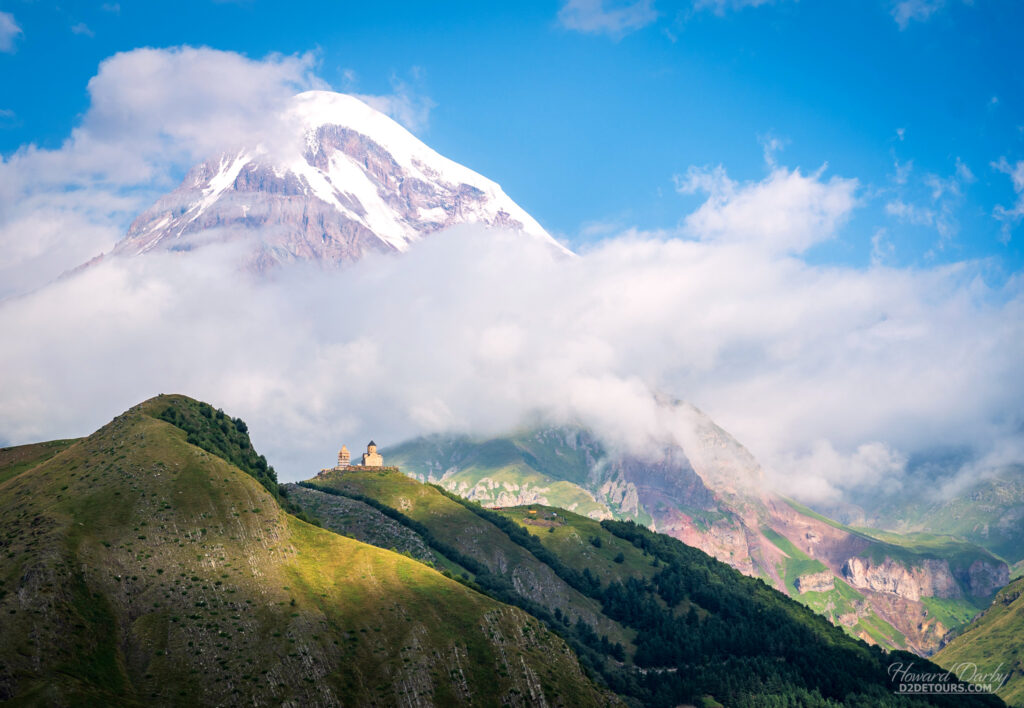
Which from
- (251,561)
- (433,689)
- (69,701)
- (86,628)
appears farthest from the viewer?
(251,561)

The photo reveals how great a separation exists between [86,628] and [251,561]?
44.3m

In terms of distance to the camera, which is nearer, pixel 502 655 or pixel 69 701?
pixel 69 701

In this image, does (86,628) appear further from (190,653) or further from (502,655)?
(502,655)

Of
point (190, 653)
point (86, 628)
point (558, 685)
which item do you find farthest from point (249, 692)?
point (558, 685)

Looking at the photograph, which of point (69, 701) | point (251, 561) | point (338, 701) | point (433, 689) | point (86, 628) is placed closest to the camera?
point (69, 701)

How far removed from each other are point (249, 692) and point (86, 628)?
31640 millimetres

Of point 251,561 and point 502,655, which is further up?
point 251,561

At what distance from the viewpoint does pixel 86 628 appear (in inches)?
6147

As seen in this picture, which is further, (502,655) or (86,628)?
(502,655)

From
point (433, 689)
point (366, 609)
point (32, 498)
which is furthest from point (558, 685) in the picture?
point (32, 498)

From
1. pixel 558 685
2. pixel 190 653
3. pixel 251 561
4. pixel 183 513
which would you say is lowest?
pixel 558 685

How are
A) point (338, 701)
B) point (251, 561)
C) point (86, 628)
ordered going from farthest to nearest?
point (251, 561) < point (338, 701) < point (86, 628)

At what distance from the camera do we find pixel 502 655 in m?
198

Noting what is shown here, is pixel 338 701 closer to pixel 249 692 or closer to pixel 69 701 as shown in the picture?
pixel 249 692
